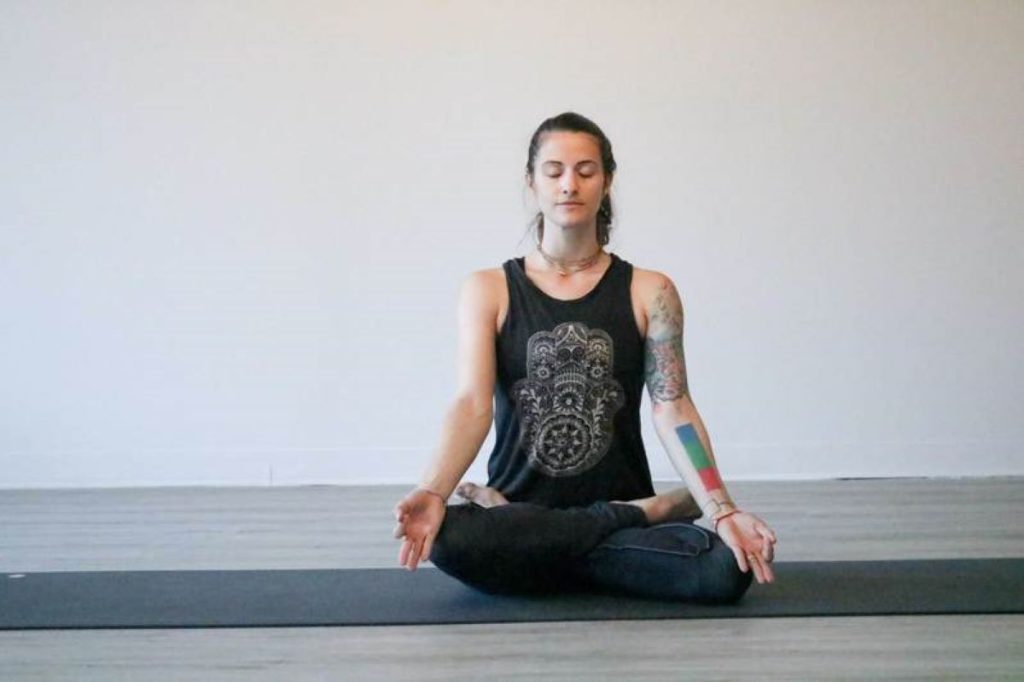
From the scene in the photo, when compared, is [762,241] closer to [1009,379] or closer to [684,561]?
[1009,379]

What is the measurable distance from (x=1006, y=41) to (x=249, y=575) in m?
3.32

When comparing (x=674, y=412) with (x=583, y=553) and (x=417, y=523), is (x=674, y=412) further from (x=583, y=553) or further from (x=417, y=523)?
(x=417, y=523)

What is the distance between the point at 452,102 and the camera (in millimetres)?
4812

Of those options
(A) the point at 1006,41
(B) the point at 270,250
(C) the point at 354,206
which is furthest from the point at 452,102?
(A) the point at 1006,41

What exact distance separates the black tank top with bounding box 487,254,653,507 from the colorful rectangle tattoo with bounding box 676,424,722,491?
0.47ft

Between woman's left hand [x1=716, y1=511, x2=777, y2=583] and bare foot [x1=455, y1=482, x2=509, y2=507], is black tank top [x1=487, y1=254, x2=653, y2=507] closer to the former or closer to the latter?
bare foot [x1=455, y1=482, x2=509, y2=507]

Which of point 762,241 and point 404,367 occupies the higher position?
point 762,241

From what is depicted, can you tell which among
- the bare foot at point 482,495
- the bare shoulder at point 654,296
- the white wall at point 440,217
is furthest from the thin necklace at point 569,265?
the white wall at point 440,217

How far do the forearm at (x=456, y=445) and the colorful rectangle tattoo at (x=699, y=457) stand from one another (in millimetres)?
389

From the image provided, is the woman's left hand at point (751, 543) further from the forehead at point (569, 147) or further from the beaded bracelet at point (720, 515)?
the forehead at point (569, 147)

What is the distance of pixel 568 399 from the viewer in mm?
2754

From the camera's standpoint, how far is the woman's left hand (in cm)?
241

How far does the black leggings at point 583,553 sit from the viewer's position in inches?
99.3

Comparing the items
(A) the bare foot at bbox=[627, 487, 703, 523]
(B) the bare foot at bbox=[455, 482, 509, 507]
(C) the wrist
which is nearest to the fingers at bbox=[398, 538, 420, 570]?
(C) the wrist
